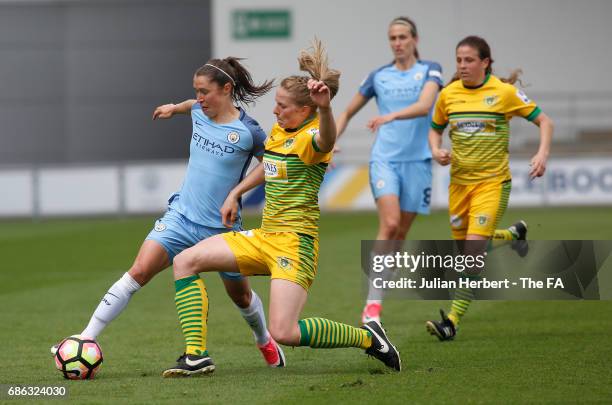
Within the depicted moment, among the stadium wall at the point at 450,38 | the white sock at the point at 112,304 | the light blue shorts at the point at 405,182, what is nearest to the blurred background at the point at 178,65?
the stadium wall at the point at 450,38

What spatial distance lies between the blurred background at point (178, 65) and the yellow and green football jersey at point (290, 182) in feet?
63.2

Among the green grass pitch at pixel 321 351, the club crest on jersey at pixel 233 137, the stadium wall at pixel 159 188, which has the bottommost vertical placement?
the stadium wall at pixel 159 188

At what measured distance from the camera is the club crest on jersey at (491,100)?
9.02 metres

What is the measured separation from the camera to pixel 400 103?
10.0 metres

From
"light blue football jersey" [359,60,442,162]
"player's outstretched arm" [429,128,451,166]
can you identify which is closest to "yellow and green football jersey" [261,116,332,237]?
"player's outstretched arm" [429,128,451,166]

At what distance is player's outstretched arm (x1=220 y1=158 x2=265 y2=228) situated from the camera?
7195 millimetres

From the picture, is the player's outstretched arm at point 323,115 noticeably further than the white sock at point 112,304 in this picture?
No

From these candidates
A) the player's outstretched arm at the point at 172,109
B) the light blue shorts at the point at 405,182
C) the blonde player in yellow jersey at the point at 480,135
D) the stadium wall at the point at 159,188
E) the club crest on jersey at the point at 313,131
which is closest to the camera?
the club crest on jersey at the point at 313,131

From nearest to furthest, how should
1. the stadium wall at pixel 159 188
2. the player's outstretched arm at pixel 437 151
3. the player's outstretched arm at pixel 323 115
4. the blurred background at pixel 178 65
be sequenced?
the player's outstretched arm at pixel 323 115
the player's outstretched arm at pixel 437 151
the stadium wall at pixel 159 188
the blurred background at pixel 178 65

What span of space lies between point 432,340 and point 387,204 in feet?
4.53

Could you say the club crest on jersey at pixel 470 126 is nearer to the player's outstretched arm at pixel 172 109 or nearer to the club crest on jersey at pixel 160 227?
the player's outstretched arm at pixel 172 109

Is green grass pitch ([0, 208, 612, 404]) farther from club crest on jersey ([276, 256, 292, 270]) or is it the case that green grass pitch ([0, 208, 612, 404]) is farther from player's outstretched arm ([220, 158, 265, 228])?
player's outstretched arm ([220, 158, 265, 228])

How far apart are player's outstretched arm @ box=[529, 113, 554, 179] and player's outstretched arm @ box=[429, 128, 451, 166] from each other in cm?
61

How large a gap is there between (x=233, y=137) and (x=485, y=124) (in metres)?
2.28
